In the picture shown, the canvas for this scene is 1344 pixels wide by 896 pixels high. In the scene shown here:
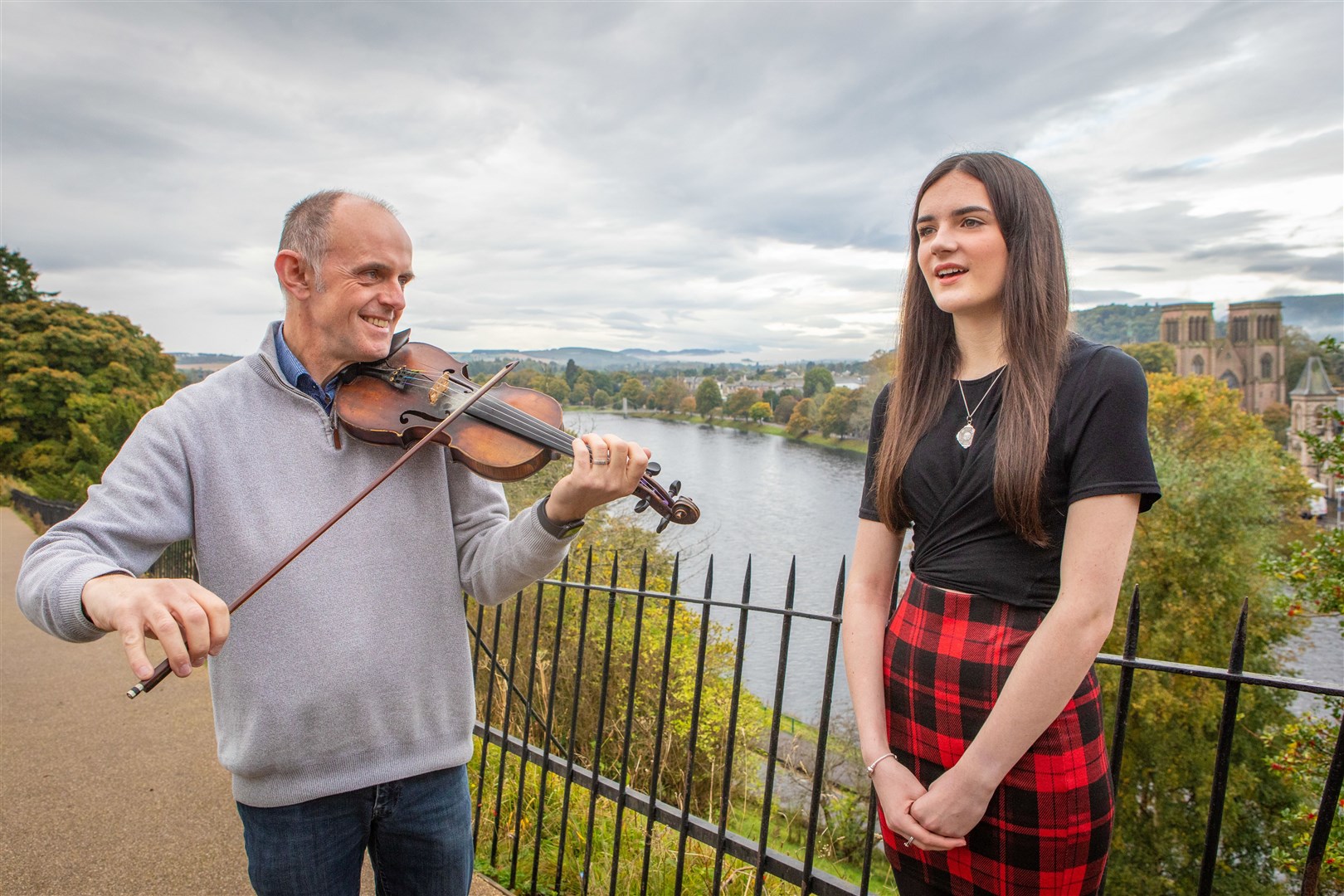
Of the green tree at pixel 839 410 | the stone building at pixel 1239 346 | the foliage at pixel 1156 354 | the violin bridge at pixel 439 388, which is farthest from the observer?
the stone building at pixel 1239 346

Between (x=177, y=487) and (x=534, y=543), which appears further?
(x=534, y=543)

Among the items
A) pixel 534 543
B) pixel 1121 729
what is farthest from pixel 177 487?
pixel 1121 729

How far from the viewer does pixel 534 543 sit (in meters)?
1.64

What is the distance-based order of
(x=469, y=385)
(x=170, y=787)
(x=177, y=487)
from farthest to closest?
(x=170, y=787) < (x=469, y=385) < (x=177, y=487)

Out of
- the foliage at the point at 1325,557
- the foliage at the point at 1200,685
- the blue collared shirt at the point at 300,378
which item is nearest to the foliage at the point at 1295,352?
the foliage at the point at 1200,685

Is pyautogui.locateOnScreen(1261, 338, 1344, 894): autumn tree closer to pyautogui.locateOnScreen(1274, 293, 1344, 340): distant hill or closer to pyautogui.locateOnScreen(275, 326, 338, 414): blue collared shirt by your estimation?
pyautogui.locateOnScreen(275, 326, 338, 414): blue collared shirt

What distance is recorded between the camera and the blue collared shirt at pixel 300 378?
172 cm

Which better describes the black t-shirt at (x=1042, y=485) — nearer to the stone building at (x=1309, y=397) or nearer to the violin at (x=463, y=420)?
the violin at (x=463, y=420)

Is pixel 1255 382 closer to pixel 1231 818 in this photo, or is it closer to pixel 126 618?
pixel 1231 818

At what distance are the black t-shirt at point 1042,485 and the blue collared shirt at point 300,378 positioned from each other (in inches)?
49.5

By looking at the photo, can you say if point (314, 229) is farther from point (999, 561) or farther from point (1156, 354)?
point (1156, 354)

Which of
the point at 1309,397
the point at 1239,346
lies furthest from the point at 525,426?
the point at 1239,346

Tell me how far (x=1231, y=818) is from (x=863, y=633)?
66.5ft

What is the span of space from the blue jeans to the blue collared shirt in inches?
32.6
